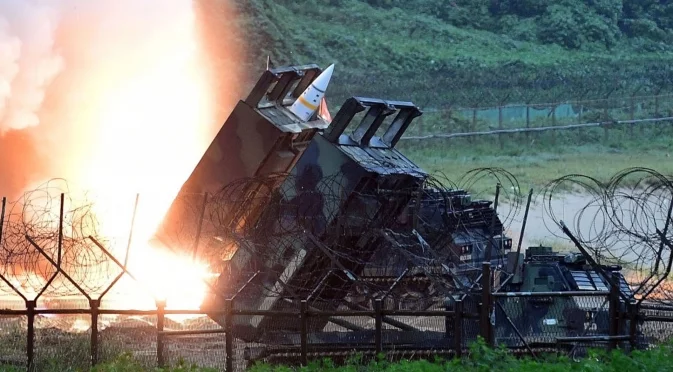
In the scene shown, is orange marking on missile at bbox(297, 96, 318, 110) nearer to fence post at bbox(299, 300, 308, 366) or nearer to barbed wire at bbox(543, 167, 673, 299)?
barbed wire at bbox(543, 167, 673, 299)

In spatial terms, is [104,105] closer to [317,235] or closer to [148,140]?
[148,140]

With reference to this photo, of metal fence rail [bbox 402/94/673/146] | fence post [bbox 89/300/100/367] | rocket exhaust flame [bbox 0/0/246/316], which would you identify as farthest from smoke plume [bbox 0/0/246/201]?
metal fence rail [bbox 402/94/673/146]

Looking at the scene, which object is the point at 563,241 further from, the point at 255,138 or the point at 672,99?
the point at 672,99

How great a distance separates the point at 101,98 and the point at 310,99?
7330 mm

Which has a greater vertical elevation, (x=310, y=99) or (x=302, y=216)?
(x=310, y=99)

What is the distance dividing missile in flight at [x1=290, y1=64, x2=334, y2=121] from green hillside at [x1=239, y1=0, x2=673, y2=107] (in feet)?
73.9

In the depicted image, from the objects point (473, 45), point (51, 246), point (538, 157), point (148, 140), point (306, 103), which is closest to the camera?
point (306, 103)

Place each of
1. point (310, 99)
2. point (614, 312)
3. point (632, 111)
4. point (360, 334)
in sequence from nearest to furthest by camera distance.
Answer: point (614, 312), point (360, 334), point (310, 99), point (632, 111)

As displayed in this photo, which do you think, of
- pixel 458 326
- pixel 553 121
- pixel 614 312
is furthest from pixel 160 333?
pixel 553 121

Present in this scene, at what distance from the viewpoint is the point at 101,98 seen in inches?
983

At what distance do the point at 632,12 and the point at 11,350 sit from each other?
137 feet

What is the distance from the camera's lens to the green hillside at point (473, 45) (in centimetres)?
4309

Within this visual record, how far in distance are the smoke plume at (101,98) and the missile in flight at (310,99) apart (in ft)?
15.5

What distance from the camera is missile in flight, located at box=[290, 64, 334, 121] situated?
18.5m
